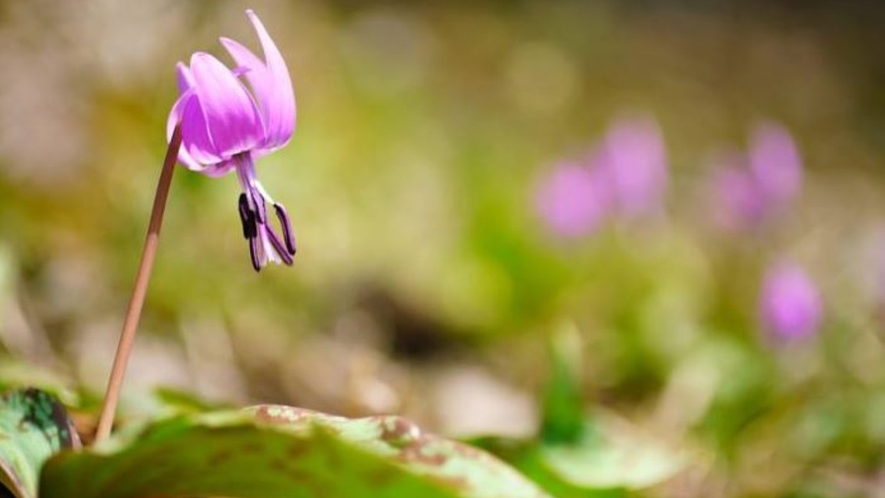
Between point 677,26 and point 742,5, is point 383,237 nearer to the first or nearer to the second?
point 677,26

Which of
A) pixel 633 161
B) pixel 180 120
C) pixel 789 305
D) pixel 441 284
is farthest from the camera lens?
pixel 441 284

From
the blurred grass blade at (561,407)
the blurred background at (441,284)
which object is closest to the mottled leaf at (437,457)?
the blurred background at (441,284)

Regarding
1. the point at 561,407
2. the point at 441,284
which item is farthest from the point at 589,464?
the point at 441,284

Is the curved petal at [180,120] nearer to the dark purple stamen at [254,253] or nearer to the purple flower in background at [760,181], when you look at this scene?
the dark purple stamen at [254,253]

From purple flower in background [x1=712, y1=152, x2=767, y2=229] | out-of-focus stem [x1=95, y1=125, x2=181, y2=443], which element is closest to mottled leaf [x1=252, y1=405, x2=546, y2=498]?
out-of-focus stem [x1=95, y1=125, x2=181, y2=443]

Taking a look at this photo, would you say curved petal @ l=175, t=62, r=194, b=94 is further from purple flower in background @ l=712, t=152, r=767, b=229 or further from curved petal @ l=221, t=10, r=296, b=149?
purple flower in background @ l=712, t=152, r=767, b=229

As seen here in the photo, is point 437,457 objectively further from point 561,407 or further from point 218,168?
point 561,407
